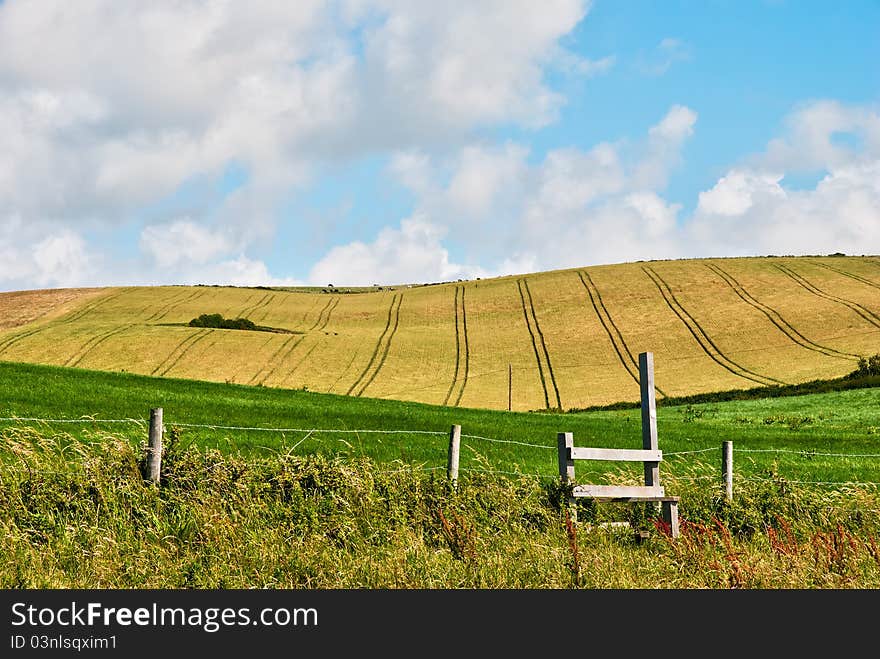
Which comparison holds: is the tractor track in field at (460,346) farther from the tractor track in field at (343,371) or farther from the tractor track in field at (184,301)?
the tractor track in field at (184,301)

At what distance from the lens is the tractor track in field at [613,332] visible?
54156 millimetres

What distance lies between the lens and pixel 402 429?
23.3 metres

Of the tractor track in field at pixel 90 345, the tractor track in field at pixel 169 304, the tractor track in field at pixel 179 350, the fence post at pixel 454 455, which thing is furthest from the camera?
the tractor track in field at pixel 169 304

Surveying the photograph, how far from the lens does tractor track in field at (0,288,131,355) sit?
203 ft

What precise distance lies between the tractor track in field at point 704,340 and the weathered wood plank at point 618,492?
40.4m

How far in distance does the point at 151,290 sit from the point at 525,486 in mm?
86704

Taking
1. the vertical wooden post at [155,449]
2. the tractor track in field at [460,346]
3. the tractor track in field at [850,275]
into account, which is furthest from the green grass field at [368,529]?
the tractor track in field at [850,275]

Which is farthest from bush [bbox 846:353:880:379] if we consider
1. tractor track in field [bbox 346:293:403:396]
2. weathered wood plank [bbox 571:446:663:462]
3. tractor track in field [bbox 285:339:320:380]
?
weathered wood plank [bbox 571:446:663:462]

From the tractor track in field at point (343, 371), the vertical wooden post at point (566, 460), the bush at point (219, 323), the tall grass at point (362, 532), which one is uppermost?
the bush at point (219, 323)

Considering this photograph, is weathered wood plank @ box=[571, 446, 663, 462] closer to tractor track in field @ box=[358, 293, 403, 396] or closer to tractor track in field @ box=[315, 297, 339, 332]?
tractor track in field @ box=[358, 293, 403, 396]

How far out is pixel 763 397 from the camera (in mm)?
44969

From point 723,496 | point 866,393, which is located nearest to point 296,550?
point 723,496

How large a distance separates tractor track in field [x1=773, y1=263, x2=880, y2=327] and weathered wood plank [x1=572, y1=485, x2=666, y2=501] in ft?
178

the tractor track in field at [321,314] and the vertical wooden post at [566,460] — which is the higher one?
the tractor track in field at [321,314]
